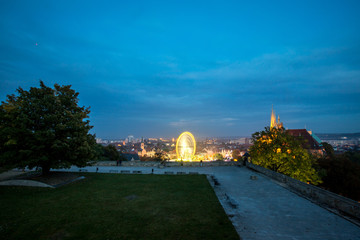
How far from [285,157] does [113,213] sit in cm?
2486

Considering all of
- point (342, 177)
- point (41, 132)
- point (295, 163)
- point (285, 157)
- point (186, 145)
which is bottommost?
point (342, 177)

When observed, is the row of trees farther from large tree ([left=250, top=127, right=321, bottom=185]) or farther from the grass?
the grass

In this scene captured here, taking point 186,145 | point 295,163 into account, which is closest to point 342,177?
point 295,163

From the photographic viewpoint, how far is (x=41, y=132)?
18297mm

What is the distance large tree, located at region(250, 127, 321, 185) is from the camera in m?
26.5

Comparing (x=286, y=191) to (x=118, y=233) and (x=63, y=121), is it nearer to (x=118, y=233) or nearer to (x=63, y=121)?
(x=118, y=233)

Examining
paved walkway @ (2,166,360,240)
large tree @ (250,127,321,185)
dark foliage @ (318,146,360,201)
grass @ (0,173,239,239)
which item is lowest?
dark foliage @ (318,146,360,201)

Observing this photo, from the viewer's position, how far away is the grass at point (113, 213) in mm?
9312

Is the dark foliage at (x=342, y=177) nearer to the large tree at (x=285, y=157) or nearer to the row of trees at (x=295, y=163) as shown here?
the row of trees at (x=295, y=163)

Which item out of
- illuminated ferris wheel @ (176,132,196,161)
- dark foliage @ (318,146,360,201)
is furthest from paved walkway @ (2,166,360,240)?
illuminated ferris wheel @ (176,132,196,161)

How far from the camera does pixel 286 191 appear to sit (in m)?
16.1

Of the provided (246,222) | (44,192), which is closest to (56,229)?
(44,192)

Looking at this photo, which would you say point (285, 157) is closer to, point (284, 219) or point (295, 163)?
point (295, 163)

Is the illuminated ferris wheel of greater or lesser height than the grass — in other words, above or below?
above
